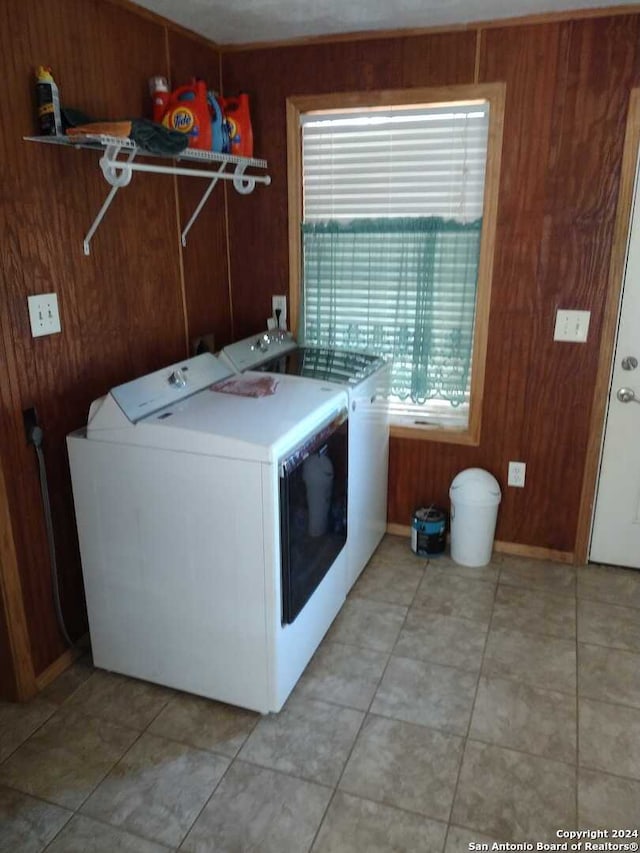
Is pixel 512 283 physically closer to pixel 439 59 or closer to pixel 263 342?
pixel 439 59

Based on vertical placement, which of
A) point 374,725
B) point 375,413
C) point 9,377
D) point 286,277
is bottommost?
point 374,725

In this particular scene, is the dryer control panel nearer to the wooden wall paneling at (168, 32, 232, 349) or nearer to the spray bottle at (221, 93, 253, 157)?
the wooden wall paneling at (168, 32, 232, 349)

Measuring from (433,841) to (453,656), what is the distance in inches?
30.0

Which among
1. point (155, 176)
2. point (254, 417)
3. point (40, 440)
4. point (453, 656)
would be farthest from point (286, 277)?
point (453, 656)

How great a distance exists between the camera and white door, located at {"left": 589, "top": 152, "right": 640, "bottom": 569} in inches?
100

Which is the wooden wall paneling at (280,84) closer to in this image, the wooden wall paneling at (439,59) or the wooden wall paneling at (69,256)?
the wooden wall paneling at (439,59)

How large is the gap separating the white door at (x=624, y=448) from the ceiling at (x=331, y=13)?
0.77m

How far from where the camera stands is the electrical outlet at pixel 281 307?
305cm

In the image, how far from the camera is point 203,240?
9.26ft

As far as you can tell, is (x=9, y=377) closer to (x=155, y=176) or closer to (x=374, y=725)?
(x=155, y=176)

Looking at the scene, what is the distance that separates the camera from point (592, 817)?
5.49 feet

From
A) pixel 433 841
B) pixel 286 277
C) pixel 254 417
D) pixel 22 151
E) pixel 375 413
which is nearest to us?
pixel 433 841

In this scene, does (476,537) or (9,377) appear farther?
(476,537)

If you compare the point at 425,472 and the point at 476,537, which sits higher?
the point at 425,472
